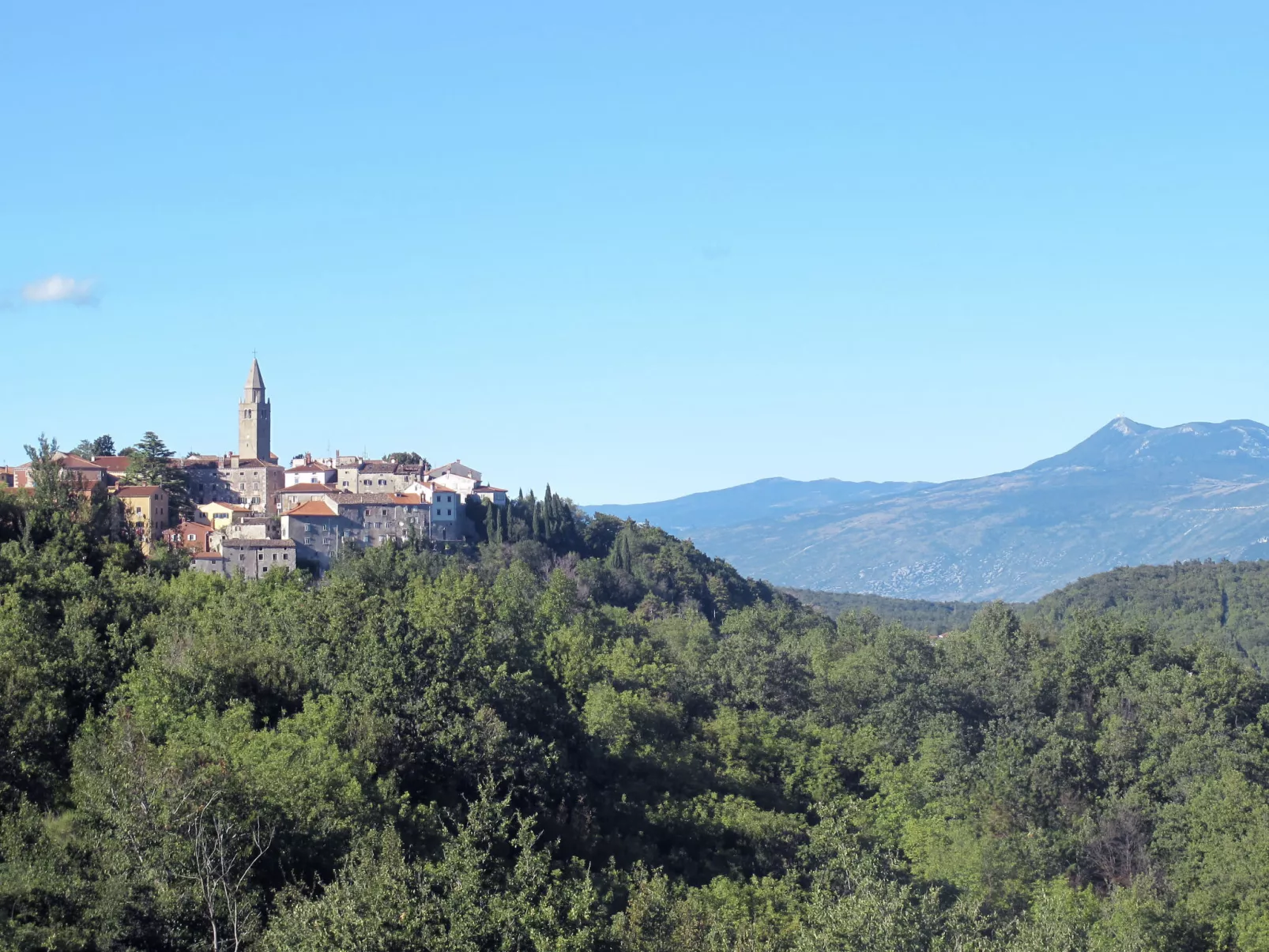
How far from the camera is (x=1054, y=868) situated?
46.5 metres

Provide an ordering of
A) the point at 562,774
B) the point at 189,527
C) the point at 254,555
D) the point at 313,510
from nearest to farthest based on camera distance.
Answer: the point at 562,774 < the point at 254,555 < the point at 189,527 < the point at 313,510

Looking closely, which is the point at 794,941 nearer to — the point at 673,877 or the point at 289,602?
the point at 673,877

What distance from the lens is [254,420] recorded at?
109 metres

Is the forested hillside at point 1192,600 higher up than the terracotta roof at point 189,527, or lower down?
lower down

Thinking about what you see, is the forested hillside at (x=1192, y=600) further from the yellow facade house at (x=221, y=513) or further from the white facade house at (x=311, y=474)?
the yellow facade house at (x=221, y=513)

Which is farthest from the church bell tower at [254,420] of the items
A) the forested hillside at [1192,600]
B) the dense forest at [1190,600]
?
the forested hillside at [1192,600]

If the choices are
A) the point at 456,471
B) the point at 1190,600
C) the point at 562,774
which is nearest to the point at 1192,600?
the point at 1190,600

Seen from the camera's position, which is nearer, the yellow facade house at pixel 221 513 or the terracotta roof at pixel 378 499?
the yellow facade house at pixel 221 513

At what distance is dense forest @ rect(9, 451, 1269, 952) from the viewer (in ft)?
77.7

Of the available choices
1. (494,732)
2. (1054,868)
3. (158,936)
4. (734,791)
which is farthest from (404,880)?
(1054,868)

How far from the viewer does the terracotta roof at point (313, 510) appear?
8825cm

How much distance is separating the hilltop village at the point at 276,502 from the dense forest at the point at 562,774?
13697mm

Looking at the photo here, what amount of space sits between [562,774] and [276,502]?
215ft

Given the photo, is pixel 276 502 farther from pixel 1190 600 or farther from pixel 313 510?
pixel 1190 600
